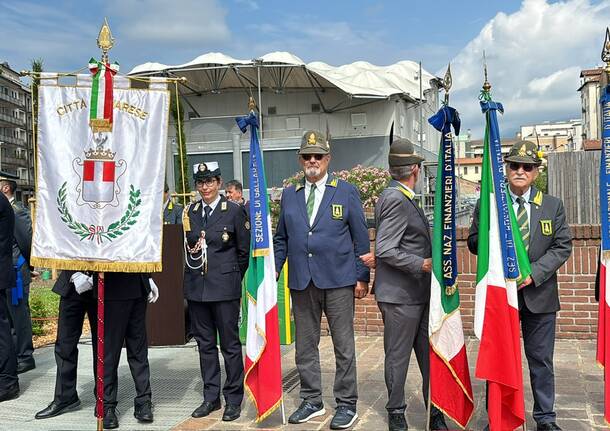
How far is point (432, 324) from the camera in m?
4.50

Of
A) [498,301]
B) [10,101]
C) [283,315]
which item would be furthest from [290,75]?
[10,101]

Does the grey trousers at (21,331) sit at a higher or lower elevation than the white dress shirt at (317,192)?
lower

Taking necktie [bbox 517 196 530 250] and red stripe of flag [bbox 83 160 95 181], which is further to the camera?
red stripe of flag [bbox 83 160 95 181]

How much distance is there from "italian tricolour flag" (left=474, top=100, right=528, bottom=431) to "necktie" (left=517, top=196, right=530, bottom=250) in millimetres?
161

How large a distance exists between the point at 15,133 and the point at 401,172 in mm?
80669

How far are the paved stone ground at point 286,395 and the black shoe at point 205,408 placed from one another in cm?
5

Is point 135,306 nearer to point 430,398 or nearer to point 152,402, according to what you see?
point 152,402

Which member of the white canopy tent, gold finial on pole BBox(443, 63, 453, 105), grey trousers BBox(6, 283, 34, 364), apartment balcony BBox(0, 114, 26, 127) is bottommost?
grey trousers BBox(6, 283, 34, 364)

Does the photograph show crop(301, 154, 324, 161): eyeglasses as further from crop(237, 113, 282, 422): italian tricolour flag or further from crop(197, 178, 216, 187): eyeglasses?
crop(197, 178, 216, 187): eyeglasses

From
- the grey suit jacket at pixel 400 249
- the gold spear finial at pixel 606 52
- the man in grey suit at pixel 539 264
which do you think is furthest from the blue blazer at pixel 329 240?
the gold spear finial at pixel 606 52

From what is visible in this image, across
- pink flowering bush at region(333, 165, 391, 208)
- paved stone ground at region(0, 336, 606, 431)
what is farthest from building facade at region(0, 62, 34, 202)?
paved stone ground at region(0, 336, 606, 431)

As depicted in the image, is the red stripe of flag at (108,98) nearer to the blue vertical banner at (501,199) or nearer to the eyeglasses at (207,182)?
the eyeglasses at (207,182)

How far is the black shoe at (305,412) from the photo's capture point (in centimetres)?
500

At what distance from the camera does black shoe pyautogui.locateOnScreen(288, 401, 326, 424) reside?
5.00 m
